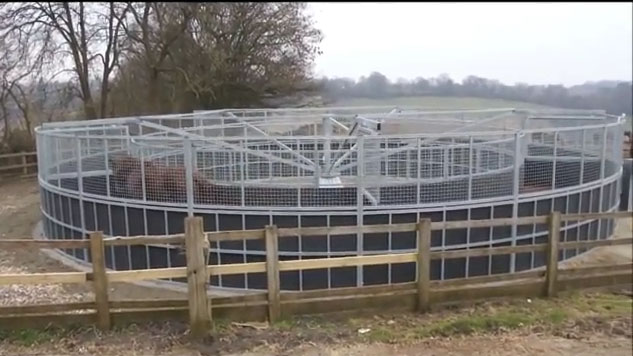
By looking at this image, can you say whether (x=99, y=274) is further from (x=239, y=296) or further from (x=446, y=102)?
(x=446, y=102)

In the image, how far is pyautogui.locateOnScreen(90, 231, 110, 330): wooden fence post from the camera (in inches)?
169

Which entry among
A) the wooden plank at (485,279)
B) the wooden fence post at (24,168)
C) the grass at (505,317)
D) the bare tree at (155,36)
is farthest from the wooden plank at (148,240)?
the bare tree at (155,36)

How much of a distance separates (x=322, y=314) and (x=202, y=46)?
1621 cm

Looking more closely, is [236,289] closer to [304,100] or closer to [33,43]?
[33,43]

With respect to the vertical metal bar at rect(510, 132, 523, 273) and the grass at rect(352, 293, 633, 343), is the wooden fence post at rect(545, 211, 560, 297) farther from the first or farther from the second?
the vertical metal bar at rect(510, 132, 523, 273)

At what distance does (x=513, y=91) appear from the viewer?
1538cm

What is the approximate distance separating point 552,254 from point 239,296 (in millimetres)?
2916

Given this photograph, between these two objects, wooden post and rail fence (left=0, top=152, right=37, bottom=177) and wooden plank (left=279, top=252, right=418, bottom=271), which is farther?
wooden post and rail fence (left=0, top=152, right=37, bottom=177)

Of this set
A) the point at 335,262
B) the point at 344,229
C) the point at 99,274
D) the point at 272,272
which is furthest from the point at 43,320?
the point at 344,229

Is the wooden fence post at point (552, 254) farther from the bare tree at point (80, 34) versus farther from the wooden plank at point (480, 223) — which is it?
the bare tree at point (80, 34)

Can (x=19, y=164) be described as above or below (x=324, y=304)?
above

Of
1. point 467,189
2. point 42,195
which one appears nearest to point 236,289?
point 467,189

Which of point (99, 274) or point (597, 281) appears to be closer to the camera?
point (99, 274)

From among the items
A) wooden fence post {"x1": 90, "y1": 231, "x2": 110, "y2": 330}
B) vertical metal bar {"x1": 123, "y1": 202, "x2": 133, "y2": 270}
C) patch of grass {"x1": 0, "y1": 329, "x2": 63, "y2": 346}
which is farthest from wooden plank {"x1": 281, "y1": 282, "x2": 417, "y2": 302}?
vertical metal bar {"x1": 123, "y1": 202, "x2": 133, "y2": 270}
